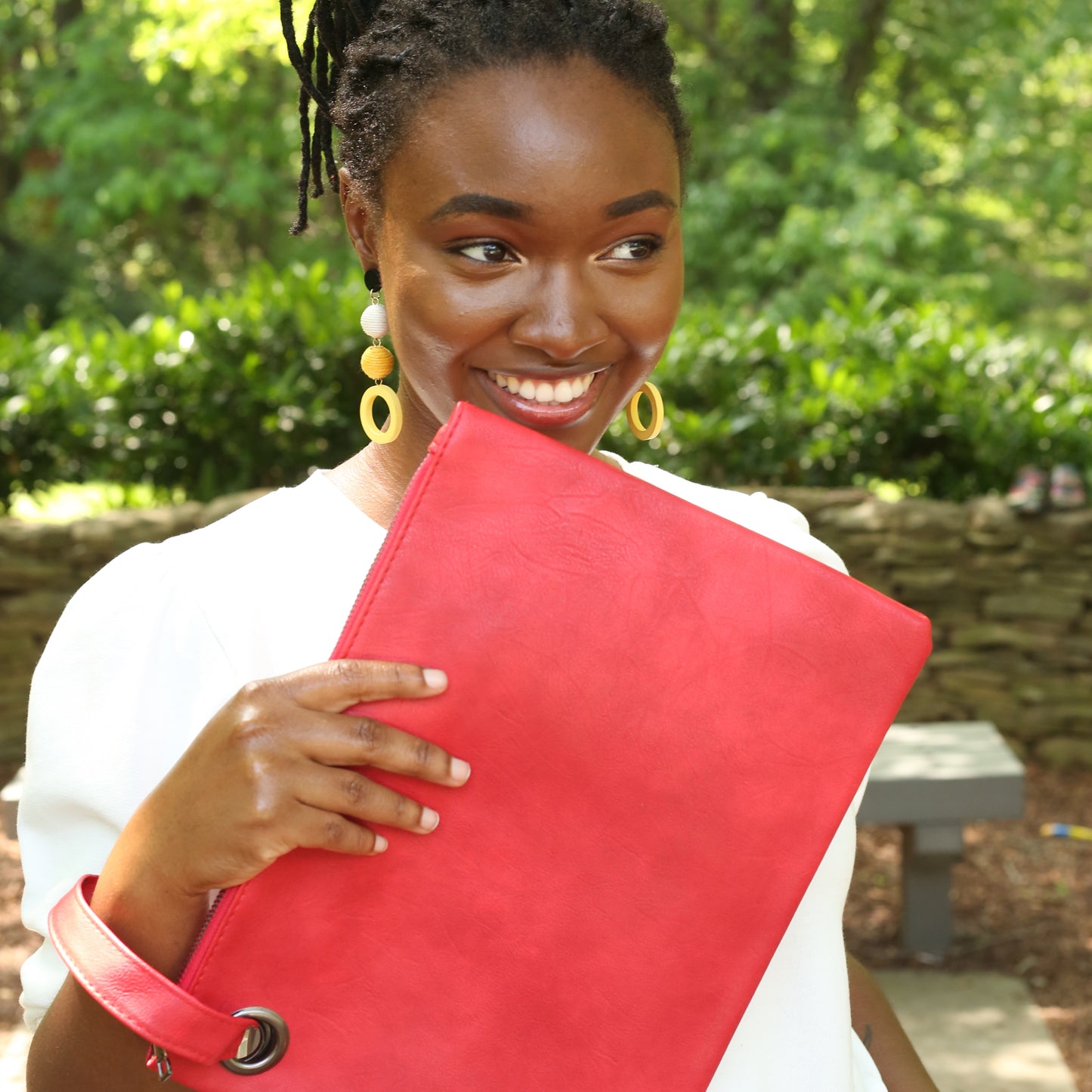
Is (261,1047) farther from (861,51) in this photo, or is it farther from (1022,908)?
(861,51)

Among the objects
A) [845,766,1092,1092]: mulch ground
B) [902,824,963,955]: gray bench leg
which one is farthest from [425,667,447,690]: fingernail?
[902,824,963,955]: gray bench leg

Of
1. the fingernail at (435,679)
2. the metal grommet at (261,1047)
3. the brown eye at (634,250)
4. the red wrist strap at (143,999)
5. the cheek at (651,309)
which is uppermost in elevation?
the brown eye at (634,250)

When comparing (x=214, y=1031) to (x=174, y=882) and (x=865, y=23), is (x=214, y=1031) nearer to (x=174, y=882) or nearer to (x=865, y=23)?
(x=174, y=882)

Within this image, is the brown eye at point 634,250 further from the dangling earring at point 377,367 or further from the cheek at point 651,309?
the dangling earring at point 377,367

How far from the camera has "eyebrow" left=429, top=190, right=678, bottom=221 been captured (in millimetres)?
1063

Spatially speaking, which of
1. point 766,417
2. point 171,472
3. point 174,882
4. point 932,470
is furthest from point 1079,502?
point 174,882

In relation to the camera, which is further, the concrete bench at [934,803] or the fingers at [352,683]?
the concrete bench at [934,803]

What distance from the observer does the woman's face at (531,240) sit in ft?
3.51

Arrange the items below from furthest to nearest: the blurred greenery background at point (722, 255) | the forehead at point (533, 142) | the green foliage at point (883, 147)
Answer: the green foliage at point (883, 147)
the blurred greenery background at point (722, 255)
the forehead at point (533, 142)

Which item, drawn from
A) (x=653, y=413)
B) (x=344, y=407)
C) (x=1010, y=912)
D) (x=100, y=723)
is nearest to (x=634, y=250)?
(x=653, y=413)

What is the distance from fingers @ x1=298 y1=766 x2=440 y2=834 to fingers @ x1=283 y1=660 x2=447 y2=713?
0.16 feet

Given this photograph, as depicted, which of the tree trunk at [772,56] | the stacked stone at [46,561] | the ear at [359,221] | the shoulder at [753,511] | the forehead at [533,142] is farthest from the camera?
the tree trunk at [772,56]

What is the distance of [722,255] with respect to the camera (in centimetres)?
1102

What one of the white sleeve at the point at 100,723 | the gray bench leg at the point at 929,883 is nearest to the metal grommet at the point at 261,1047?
the white sleeve at the point at 100,723
